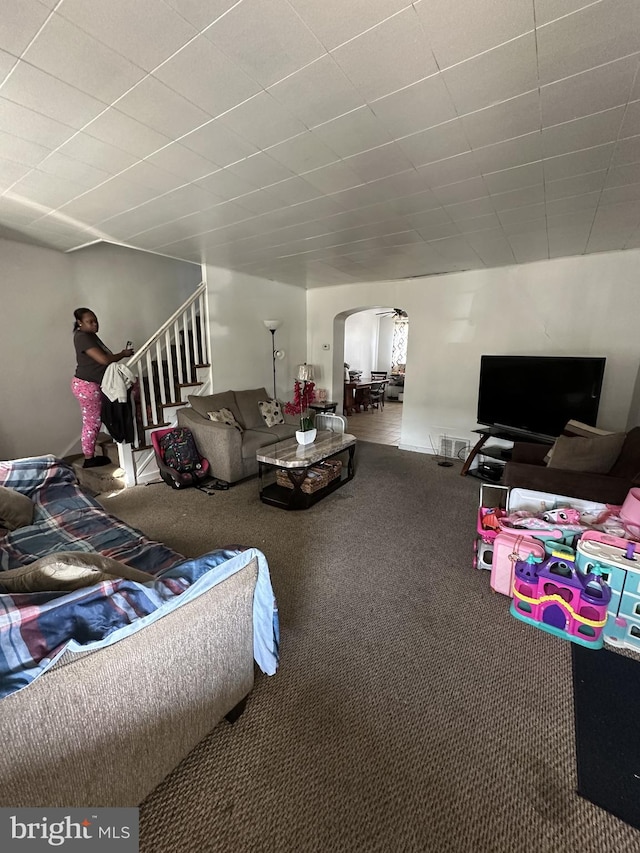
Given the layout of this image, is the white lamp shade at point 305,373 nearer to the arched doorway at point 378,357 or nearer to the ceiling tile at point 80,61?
the arched doorway at point 378,357

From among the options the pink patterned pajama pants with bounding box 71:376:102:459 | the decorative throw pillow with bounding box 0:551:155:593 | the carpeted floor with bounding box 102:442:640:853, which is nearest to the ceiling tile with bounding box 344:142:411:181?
the decorative throw pillow with bounding box 0:551:155:593

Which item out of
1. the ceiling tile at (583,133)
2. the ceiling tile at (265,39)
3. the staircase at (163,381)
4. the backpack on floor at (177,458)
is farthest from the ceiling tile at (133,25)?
the backpack on floor at (177,458)

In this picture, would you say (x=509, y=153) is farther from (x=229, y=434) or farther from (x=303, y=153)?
(x=229, y=434)

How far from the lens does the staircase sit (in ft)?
12.1

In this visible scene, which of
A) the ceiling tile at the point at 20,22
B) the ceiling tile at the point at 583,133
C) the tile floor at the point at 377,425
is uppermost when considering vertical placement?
the ceiling tile at the point at 20,22

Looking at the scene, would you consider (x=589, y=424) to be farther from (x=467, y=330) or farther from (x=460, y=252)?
(x=460, y=252)

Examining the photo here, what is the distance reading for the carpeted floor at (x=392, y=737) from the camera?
1.03 metres

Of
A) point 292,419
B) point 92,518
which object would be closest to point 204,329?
point 292,419

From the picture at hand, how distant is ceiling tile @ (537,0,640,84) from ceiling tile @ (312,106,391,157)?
2.13 feet

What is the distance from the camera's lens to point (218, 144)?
1.77 meters

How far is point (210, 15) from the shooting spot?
1.09 meters

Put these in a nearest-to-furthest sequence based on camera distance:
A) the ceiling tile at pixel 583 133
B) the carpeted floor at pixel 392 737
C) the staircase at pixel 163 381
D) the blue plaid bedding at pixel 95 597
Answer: the blue plaid bedding at pixel 95 597, the carpeted floor at pixel 392 737, the ceiling tile at pixel 583 133, the staircase at pixel 163 381

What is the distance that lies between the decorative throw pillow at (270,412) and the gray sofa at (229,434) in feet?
0.44

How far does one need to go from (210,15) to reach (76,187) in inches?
70.4
